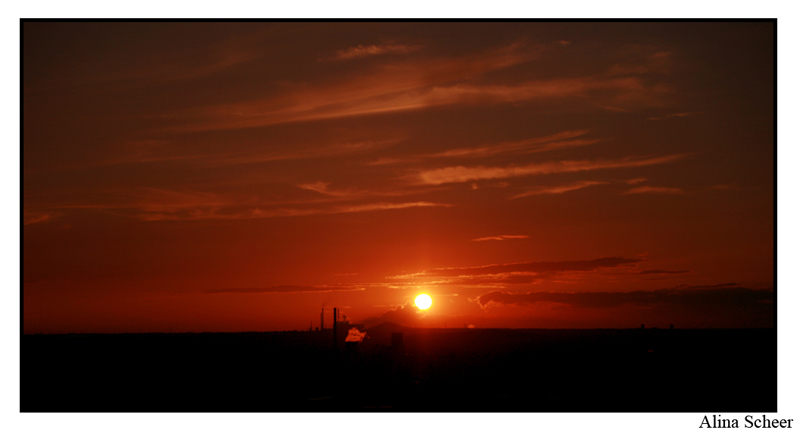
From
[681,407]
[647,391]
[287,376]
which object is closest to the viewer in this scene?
[681,407]

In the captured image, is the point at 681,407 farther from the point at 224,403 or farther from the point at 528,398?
the point at 224,403

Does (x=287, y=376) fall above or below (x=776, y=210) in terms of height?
below

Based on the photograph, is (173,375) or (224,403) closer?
(224,403)

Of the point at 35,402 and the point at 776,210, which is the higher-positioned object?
the point at 776,210

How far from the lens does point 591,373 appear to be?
34.3 metres

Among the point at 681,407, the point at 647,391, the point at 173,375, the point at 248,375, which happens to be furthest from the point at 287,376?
the point at 681,407

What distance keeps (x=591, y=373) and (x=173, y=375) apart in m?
22.0

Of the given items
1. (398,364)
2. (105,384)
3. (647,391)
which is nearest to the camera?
(647,391)
